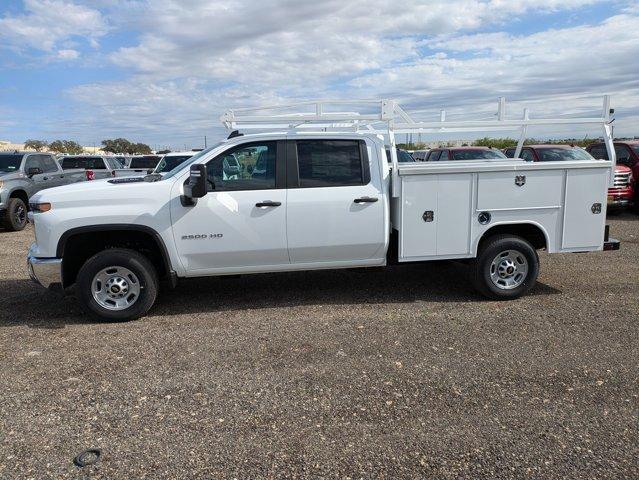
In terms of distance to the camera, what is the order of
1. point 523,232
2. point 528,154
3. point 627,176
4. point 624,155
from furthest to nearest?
point 528,154 < point 624,155 < point 627,176 < point 523,232

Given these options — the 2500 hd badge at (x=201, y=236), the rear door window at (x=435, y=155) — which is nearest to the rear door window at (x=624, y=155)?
the rear door window at (x=435, y=155)

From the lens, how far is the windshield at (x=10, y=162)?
13.0 meters

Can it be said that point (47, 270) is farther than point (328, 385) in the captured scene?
Yes

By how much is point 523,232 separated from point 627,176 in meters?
8.82

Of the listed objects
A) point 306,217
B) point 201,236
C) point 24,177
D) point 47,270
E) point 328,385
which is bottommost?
point 328,385

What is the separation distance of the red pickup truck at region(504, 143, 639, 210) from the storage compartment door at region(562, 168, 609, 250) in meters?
6.92

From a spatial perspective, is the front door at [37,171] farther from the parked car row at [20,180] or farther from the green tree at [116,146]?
the green tree at [116,146]

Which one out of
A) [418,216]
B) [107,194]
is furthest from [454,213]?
[107,194]

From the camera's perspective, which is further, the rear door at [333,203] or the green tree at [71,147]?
the green tree at [71,147]

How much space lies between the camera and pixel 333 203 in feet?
19.0

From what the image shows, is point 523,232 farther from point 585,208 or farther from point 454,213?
point 454,213

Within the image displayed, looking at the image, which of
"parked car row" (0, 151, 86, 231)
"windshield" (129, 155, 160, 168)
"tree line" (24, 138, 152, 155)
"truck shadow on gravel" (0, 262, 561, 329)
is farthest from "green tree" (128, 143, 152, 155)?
"truck shadow on gravel" (0, 262, 561, 329)

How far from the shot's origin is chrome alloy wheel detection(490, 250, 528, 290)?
6199 millimetres

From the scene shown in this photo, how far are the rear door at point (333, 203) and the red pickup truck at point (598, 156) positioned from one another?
27.0ft
